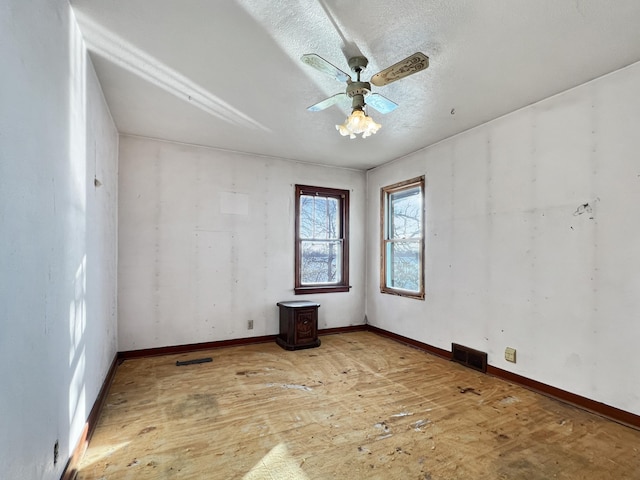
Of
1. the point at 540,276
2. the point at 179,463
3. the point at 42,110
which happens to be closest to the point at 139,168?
the point at 42,110

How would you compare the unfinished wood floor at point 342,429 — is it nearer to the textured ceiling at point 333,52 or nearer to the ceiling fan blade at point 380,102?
the ceiling fan blade at point 380,102

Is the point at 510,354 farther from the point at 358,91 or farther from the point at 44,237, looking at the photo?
the point at 44,237

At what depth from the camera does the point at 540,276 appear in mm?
3135

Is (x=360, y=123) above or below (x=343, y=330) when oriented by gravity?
above

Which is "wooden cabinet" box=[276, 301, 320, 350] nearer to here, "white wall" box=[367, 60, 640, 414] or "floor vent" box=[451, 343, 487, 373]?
"white wall" box=[367, 60, 640, 414]

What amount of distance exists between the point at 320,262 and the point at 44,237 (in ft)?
13.7

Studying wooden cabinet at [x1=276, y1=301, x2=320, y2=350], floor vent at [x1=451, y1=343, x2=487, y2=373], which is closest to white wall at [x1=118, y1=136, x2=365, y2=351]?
wooden cabinet at [x1=276, y1=301, x2=320, y2=350]

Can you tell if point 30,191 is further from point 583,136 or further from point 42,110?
point 583,136

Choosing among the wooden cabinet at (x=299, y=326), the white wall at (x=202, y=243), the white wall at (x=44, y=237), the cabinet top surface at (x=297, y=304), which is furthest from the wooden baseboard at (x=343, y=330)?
the white wall at (x=44, y=237)

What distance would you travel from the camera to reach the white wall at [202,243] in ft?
13.5

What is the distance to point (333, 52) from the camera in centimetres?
234

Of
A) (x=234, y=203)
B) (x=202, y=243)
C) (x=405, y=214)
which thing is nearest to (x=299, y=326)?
(x=202, y=243)

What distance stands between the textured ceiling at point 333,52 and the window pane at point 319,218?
179cm

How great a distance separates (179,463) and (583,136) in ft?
13.3
